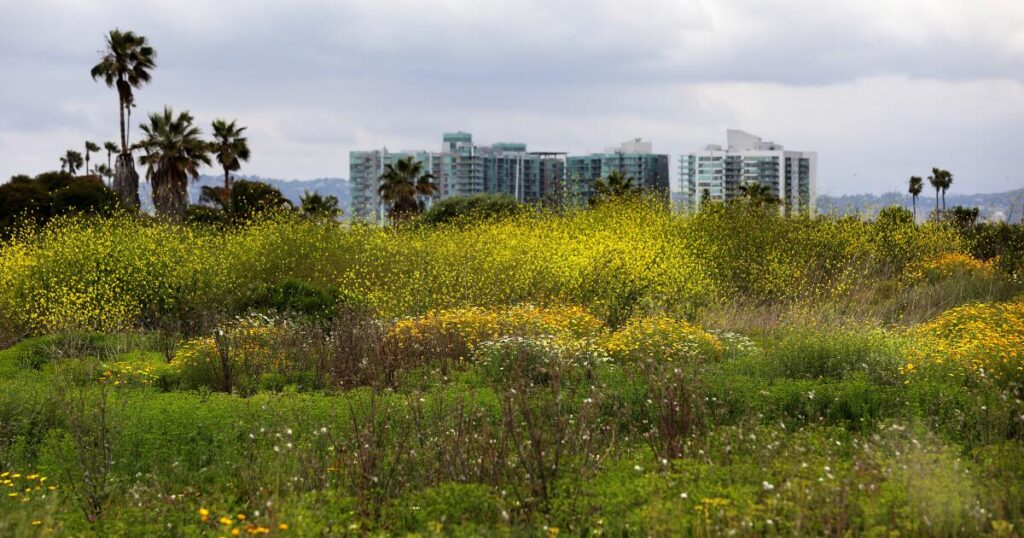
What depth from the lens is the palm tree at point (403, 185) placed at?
50000mm

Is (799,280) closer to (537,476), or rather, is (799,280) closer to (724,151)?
(537,476)

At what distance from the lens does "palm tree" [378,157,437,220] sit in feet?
164

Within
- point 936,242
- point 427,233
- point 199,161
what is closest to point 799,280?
point 936,242

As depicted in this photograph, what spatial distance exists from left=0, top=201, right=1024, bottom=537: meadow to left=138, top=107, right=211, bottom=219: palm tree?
16069 mm

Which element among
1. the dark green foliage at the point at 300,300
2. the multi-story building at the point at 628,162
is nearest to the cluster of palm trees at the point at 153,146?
the dark green foliage at the point at 300,300

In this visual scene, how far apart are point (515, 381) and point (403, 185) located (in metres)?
42.0

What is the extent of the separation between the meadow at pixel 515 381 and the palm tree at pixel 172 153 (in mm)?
16069

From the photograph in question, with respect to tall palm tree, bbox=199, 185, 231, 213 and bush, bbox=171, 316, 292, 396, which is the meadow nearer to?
bush, bbox=171, 316, 292, 396

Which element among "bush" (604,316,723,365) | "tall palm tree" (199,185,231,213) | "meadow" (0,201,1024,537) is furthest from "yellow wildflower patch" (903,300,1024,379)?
"tall palm tree" (199,185,231,213)

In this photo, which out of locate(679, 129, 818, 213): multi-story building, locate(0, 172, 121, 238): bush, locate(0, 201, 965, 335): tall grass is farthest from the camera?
locate(679, 129, 818, 213): multi-story building

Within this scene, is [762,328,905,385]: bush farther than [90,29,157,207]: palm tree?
No

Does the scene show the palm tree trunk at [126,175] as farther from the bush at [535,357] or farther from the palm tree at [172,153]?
the bush at [535,357]

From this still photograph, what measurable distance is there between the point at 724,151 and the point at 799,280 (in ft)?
336

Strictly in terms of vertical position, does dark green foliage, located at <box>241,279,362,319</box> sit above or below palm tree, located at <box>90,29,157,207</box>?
below
